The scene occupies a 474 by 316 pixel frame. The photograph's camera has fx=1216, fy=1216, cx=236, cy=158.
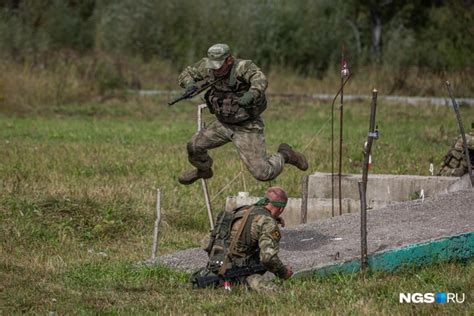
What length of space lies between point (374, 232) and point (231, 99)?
70.0 inches

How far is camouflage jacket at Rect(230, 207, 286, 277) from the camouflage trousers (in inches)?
76.3

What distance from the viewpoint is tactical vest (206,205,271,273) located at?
948 centimetres

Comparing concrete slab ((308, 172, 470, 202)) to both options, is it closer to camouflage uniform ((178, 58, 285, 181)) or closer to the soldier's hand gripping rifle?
camouflage uniform ((178, 58, 285, 181))

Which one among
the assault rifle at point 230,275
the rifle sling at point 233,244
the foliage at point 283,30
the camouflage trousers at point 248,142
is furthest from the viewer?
the foliage at point 283,30

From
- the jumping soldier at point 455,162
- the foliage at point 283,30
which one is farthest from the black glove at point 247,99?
the foliage at point 283,30

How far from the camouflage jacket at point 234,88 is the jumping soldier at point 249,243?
1545 mm

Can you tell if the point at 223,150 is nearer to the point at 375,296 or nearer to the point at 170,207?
the point at 170,207

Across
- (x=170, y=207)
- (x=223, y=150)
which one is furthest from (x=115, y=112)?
(x=170, y=207)

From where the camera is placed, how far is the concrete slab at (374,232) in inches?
409

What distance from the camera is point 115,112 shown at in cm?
2667

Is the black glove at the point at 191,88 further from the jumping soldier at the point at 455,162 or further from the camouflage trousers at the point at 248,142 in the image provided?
the jumping soldier at the point at 455,162

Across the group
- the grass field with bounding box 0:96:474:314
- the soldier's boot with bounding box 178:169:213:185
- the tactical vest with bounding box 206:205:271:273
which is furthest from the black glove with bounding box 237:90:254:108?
the grass field with bounding box 0:96:474:314

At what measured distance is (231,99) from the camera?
1114 cm

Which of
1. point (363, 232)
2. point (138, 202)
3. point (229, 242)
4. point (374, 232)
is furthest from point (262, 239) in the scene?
point (138, 202)
